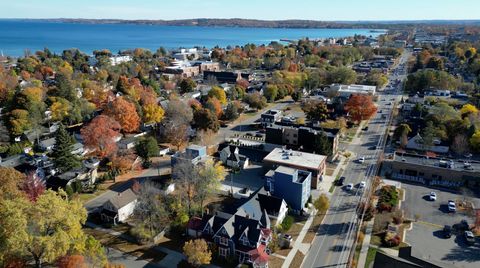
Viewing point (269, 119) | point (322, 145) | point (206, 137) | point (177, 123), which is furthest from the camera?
point (269, 119)

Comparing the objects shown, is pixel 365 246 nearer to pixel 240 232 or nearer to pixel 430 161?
pixel 240 232

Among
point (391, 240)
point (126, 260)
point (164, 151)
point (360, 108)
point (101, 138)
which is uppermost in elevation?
point (360, 108)

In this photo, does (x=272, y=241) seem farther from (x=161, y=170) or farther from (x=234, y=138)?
(x=234, y=138)

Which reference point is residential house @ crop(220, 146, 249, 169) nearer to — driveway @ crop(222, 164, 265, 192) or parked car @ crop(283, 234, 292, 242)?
driveway @ crop(222, 164, 265, 192)

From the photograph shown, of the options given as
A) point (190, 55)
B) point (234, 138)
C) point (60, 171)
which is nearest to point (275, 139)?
point (234, 138)

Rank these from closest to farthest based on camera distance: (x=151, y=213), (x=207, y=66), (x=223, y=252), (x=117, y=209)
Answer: (x=223, y=252) < (x=151, y=213) < (x=117, y=209) < (x=207, y=66)

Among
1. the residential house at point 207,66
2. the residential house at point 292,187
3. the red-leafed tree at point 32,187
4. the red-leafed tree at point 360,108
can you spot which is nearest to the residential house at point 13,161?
the red-leafed tree at point 32,187

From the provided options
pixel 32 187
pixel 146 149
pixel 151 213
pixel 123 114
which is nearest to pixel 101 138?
pixel 146 149
